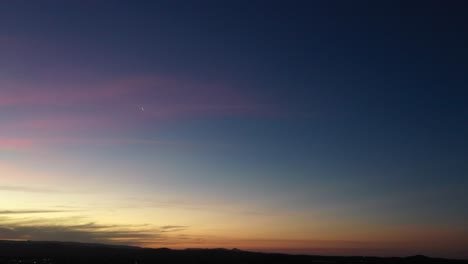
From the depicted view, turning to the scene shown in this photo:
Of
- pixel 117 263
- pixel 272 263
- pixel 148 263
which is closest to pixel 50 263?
pixel 117 263

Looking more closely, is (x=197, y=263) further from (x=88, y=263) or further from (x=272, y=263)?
(x=88, y=263)

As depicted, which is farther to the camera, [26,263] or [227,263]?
[227,263]

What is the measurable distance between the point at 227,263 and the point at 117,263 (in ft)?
158

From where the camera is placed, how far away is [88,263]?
181 m

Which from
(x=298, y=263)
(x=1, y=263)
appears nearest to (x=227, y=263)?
(x=298, y=263)

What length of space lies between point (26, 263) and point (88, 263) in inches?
999

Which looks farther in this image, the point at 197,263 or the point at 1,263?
the point at 197,263

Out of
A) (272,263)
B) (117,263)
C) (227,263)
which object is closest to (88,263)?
(117,263)

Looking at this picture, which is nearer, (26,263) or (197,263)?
(26,263)

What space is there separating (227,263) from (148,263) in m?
35.0

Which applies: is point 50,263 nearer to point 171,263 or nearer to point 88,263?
point 88,263

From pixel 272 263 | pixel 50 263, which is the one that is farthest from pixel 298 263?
pixel 50 263

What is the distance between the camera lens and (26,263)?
181 meters

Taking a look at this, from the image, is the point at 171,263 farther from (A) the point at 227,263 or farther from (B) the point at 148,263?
(A) the point at 227,263
